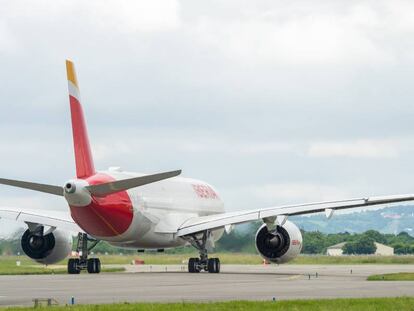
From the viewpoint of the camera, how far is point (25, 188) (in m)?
45.4

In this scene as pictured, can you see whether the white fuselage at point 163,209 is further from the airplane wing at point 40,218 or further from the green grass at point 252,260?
the green grass at point 252,260

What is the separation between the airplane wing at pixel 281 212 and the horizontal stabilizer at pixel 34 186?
9.97m

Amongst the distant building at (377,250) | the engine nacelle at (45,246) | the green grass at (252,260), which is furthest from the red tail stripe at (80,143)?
the distant building at (377,250)

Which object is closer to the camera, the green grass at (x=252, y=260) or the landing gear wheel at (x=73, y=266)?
the landing gear wheel at (x=73, y=266)

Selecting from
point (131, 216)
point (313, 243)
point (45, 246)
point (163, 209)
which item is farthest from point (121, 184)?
point (313, 243)

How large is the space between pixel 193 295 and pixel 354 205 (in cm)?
1873

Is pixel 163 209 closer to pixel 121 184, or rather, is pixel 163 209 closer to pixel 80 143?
pixel 80 143

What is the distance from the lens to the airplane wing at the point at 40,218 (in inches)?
2197

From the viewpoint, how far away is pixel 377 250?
11825cm

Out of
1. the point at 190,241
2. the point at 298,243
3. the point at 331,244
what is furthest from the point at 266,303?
the point at 331,244

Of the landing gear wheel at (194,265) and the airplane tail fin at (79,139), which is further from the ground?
the airplane tail fin at (79,139)

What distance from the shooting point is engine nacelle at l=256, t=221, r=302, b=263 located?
54.3m

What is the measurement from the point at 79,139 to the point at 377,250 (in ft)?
242

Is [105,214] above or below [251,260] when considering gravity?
below
